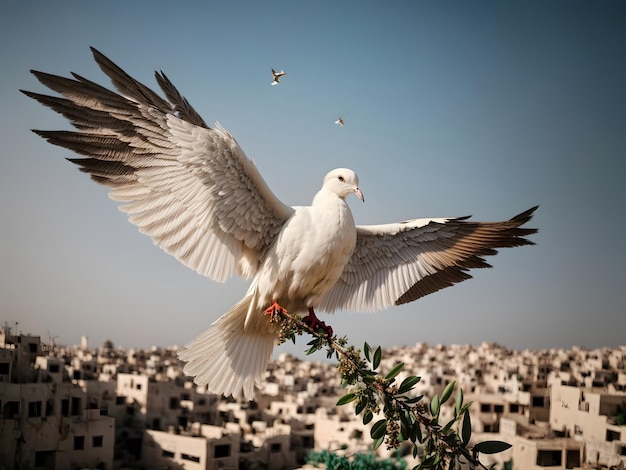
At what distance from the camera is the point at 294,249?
109 inches

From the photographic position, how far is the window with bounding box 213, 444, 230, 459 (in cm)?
1558

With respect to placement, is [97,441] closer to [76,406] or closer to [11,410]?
[76,406]

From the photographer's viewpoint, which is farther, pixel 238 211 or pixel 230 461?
pixel 230 461

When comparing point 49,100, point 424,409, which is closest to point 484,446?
point 424,409

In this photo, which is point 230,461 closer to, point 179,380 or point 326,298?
point 179,380

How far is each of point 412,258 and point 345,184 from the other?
0.57 meters

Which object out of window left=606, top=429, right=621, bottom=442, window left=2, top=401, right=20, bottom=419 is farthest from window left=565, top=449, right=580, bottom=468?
window left=2, top=401, right=20, bottom=419

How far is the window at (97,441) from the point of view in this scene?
15016mm

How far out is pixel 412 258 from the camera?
128 inches

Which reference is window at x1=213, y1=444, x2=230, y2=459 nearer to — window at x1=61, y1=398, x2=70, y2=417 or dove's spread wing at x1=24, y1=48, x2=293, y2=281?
window at x1=61, y1=398, x2=70, y2=417

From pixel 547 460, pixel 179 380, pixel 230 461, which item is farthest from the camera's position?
pixel 179 380

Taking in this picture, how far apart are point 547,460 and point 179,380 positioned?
11.9 meters

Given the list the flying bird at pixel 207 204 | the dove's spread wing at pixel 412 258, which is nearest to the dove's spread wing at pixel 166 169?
the flying bird at pixel 207 204

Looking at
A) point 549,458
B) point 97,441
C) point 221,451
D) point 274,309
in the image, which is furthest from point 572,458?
point 274,309
